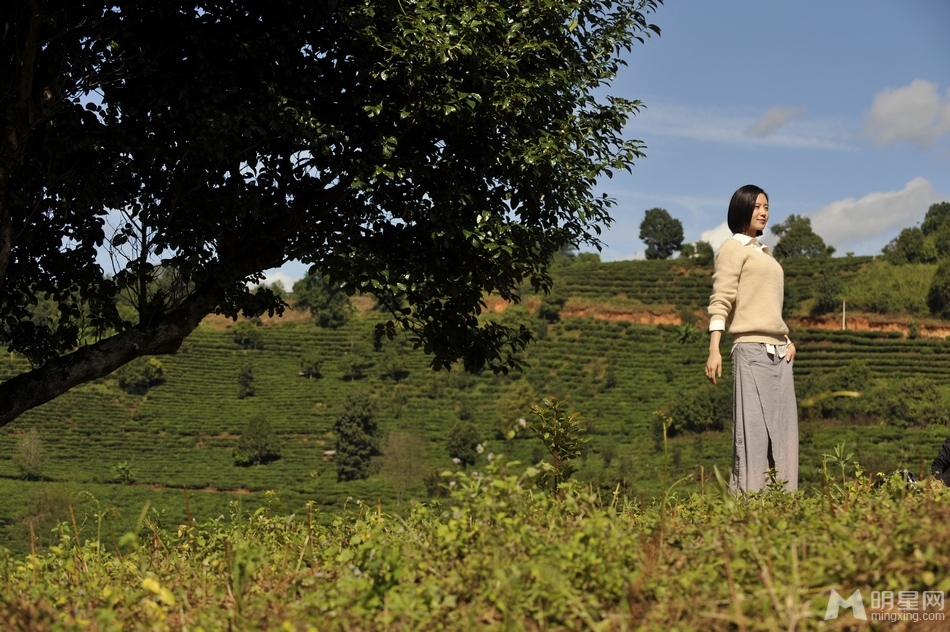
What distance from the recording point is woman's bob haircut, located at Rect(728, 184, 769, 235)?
5.79 metres

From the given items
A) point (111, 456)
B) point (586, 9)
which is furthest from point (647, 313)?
point (586, 9)

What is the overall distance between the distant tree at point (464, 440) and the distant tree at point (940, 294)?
182ft

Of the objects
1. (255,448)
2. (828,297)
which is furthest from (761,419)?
(828,297)

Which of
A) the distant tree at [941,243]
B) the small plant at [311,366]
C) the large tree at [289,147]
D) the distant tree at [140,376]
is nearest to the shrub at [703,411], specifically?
the small plant at [311,366]

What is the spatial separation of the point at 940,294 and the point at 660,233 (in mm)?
61101

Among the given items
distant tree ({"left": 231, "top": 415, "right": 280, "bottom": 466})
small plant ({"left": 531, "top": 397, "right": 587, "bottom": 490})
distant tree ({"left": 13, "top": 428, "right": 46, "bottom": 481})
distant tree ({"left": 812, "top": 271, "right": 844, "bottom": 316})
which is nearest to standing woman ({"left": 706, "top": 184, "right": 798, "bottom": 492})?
small plant ({"left": 531, "top": 397, "right": 587, "bottom": 490})

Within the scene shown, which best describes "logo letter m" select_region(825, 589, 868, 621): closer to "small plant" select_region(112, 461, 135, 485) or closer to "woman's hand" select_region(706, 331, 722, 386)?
"woman's hand" select_region(706, 331, 722, 386)

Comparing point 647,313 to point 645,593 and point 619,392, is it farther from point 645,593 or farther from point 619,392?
point 645,593

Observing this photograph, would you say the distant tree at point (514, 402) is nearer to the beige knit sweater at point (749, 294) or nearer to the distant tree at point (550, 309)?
the distant tree at point (550, 309)

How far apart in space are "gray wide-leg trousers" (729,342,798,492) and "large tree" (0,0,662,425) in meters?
2.71

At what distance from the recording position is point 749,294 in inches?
224

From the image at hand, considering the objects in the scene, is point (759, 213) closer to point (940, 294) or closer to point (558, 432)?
point (558, 432)

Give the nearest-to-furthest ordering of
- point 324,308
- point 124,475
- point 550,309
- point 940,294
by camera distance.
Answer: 1. point 124,475
2. point 940,294
3. point 550,309
4. point 324,308

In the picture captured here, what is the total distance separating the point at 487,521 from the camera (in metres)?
3.60
